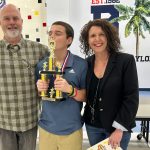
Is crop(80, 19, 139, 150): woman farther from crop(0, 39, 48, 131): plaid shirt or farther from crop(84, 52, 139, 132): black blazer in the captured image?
crop(0, 39, 48, 131): plaid shirt

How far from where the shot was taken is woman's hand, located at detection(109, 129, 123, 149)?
187 centimetres

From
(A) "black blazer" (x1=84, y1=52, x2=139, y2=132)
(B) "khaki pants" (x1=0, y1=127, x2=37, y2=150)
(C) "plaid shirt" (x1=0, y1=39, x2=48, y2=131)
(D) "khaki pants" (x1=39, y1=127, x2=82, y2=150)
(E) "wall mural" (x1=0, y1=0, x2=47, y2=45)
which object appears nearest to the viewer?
(A) "black blazer" (x1=84, y1=52, x2=139, y2=132)

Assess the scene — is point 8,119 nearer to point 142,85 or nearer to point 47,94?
point 47,94

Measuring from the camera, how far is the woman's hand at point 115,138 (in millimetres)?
1872

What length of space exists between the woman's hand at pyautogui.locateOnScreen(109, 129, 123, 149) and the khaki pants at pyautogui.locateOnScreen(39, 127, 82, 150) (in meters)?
0.27

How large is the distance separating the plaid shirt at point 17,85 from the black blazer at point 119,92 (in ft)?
2.15

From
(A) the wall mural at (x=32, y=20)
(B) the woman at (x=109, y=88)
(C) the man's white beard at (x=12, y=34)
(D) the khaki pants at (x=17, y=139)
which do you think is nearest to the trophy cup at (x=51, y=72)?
(B) the woman at (x=109, y=88)

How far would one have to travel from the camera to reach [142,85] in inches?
271

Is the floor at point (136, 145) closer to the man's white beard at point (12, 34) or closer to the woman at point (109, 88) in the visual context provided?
the woman at point (109, 88)

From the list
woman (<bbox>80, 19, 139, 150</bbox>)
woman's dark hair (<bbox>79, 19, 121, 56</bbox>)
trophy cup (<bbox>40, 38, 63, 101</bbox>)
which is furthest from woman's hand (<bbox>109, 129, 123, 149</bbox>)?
woman's dark hair (<bbox>79, 19, 121, 56</bbox>)

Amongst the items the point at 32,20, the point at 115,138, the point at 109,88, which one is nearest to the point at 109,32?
the point at 109,88

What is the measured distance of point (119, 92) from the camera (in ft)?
6.14

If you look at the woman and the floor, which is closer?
the woman

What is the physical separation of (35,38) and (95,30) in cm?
317
